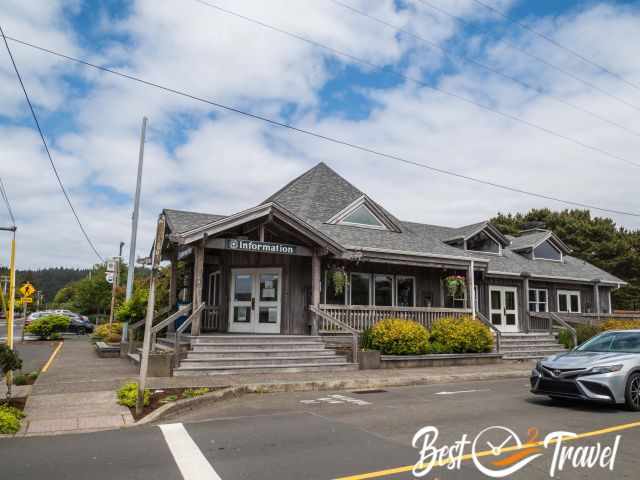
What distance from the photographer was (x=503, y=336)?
19.6 meters

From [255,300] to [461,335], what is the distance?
682cm

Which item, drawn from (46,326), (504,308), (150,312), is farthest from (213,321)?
(504,308)

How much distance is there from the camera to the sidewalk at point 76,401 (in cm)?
741

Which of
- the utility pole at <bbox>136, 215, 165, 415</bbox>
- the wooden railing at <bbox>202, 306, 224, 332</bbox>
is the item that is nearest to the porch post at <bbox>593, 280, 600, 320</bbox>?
the wooden railing at <bbox>202, 306, 224, 332</bbox>

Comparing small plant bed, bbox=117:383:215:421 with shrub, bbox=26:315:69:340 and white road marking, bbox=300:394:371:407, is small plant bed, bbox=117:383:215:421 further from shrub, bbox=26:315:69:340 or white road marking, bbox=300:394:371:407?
shrub, bbox=26:315:69:340

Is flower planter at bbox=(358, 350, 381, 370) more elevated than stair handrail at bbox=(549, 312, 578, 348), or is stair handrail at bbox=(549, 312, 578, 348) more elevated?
stair handrail at bbox=(549, 312, 578, 348)

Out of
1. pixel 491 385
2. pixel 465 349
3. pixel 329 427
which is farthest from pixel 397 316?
pixel 329 427

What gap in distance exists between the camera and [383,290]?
19.1 m

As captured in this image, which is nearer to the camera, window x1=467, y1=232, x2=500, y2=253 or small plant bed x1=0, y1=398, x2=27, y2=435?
small plant bed x1=0, y1=398, x2=27, y2=435

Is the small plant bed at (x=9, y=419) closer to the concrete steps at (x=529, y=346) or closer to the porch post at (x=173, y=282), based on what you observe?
the porch post at (x=173, y=282)

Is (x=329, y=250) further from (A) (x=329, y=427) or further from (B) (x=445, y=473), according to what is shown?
(B) (x=445, y=473)

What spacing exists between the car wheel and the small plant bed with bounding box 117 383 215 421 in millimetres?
7482

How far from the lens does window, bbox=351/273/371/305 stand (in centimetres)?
1845

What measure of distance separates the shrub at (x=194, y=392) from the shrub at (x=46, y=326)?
63.6 feet
